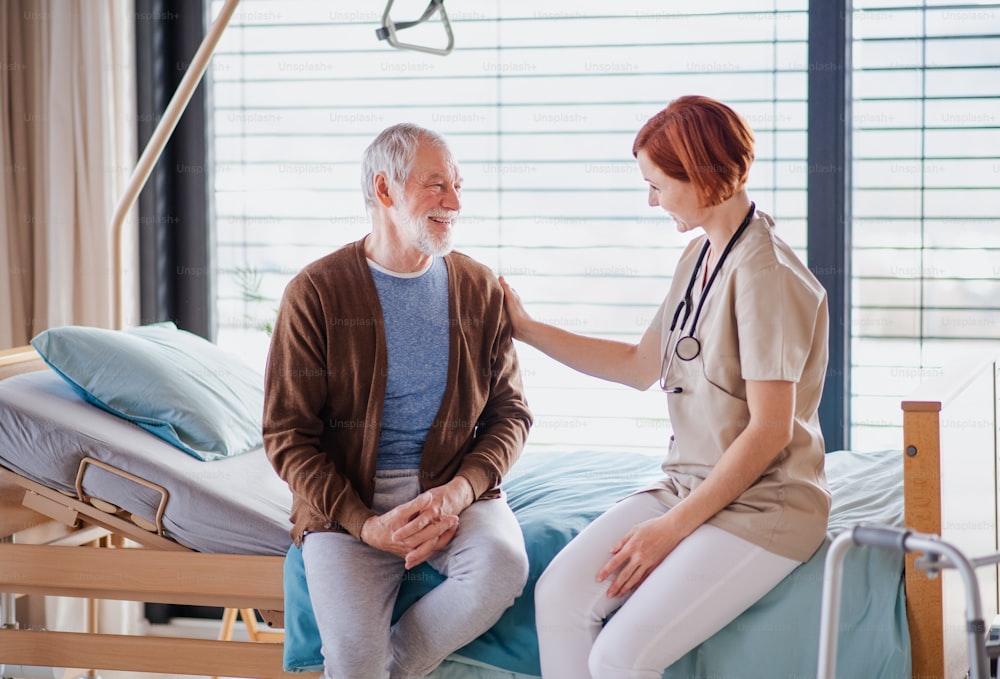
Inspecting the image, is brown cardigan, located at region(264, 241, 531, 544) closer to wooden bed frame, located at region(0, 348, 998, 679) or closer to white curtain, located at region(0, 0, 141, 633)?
wooden bed frame, located at region(0, 348, 998, 679)

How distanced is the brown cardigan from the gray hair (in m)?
0.15

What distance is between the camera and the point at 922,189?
3020mm

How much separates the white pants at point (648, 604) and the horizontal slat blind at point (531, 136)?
1520mm

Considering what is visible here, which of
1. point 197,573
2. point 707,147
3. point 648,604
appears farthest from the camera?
point 197,573

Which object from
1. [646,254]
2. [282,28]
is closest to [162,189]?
[282,28]

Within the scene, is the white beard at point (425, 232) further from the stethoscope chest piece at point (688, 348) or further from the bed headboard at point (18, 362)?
the bed headboard at point (18, 362)

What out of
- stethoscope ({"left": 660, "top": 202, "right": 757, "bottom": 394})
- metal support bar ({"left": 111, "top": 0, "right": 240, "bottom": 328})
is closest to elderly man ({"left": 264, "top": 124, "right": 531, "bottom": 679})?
stethoscope ({"left": 660, "top": 202, "right": 757, "bottom": 394})

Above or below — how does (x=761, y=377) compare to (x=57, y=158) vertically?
below

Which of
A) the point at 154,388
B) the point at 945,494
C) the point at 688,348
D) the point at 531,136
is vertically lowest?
the point at 945,494

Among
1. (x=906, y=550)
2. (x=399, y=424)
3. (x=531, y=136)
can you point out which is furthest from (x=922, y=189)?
(x=906, y=550)

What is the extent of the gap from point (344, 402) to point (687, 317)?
661 millimetres

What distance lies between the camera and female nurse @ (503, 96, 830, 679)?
1.67m

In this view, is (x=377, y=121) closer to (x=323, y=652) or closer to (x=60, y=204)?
(x=60, y=204)

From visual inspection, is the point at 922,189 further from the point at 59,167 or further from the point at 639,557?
the point at 59,167
